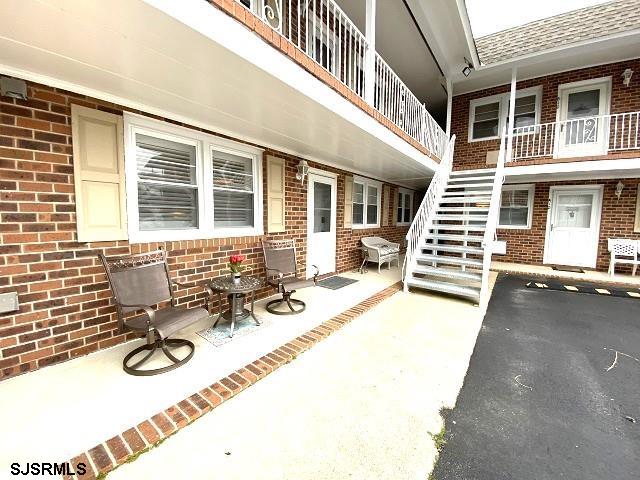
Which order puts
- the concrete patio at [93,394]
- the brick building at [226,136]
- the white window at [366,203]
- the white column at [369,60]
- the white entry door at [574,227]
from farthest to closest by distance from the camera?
the white entry door at [574,227]
the white window at [366,203]
the white column at [369,60]
the brick building at [226,136]
the concrete patio at [93,394]

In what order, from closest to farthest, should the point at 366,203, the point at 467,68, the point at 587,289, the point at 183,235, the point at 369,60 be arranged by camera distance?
the point at 183,235, the point at 369,60, the point at 587,289, the point at 467,68, the point at 366,203

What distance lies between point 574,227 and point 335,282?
6833 mm

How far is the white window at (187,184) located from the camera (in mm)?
2762

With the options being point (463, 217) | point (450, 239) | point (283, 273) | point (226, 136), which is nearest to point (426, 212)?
point (463, 217)

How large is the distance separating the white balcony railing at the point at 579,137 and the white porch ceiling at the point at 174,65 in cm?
584

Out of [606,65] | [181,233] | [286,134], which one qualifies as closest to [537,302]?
[286,134]

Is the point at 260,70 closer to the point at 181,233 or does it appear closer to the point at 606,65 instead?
the point at 181,233

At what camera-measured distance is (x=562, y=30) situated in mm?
5859

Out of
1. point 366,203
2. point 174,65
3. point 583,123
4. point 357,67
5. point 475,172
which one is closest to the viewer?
point 174,65

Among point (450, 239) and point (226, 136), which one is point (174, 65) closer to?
point (226, 136)

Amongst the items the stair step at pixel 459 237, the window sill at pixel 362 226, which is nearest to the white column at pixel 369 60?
the stair step at pixel 459 237

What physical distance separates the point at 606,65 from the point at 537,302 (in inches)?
247

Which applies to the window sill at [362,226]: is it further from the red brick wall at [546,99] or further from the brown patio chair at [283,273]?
the red brick wall at [546,99]

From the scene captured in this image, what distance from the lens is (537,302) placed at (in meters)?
4.40
